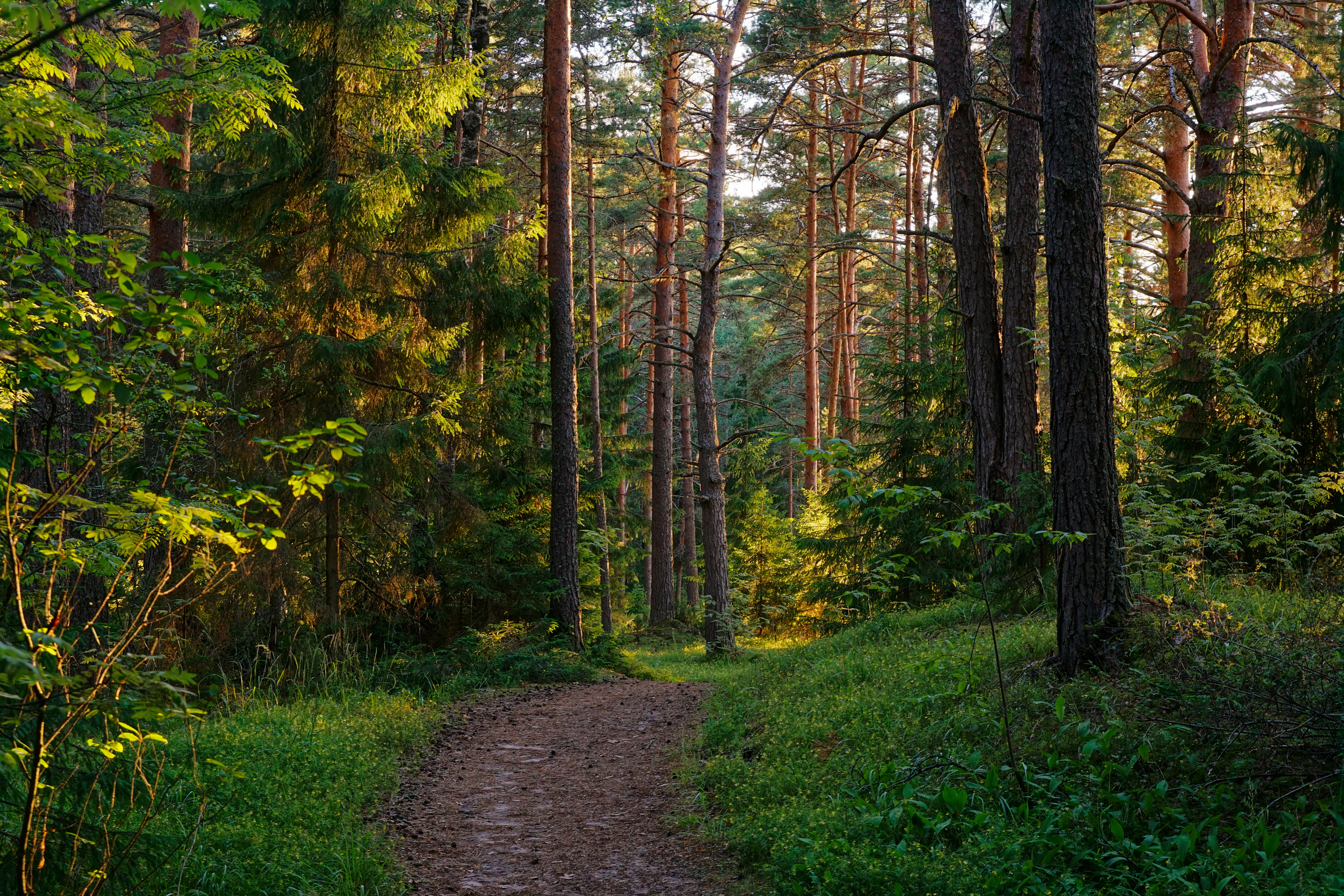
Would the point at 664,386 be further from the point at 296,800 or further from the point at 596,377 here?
the point at 296,800

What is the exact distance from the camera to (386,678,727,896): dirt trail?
4.93 m

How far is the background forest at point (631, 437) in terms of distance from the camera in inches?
139

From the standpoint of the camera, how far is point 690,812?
5.86 meters

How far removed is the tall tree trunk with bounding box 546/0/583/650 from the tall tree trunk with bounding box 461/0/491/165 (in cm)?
96

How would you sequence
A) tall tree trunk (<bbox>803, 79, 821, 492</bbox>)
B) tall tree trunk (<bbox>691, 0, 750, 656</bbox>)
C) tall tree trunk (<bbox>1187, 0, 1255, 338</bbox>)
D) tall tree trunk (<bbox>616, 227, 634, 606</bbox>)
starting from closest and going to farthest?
tall tree trunk (<bbox>1187, 0, 1255, 338</bbox>), tall tree trunk (<bbox>691, 0, 750, 656</bbox>), tall tree trunk (<bbox>616, 227, 634, 606</bbox>), tall tree trunk (<bbox>803, 79, 821, 492</bbox>)

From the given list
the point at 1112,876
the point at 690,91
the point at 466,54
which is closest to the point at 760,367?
the point at 690,91

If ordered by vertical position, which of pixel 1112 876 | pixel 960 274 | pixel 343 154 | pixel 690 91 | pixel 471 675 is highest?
pixel 690 91

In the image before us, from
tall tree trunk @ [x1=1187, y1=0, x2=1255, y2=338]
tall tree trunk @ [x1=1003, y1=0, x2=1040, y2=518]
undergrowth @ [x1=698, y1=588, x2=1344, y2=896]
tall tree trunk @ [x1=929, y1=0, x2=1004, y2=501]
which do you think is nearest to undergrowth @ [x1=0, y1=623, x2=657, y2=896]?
undergrowth @ [x1=698, y1=588, x2=1344, y2=896]

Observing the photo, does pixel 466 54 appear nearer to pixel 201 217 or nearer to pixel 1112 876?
pixel 201 217

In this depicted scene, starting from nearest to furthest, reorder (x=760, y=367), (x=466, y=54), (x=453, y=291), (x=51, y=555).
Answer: (x=51, y=555), (x=453, y=291), (x=466, y=54), (x=760, y=367)

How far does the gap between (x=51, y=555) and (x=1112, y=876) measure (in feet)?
14.7

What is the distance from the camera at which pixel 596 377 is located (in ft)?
61.8

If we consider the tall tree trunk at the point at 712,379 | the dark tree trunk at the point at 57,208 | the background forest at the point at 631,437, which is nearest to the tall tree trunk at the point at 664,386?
the background forest at the point at 631,437

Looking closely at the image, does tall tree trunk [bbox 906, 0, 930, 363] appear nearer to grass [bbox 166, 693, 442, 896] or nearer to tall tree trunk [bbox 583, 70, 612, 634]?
tall tree trunk [bbox 583, 70, 612, 634]
